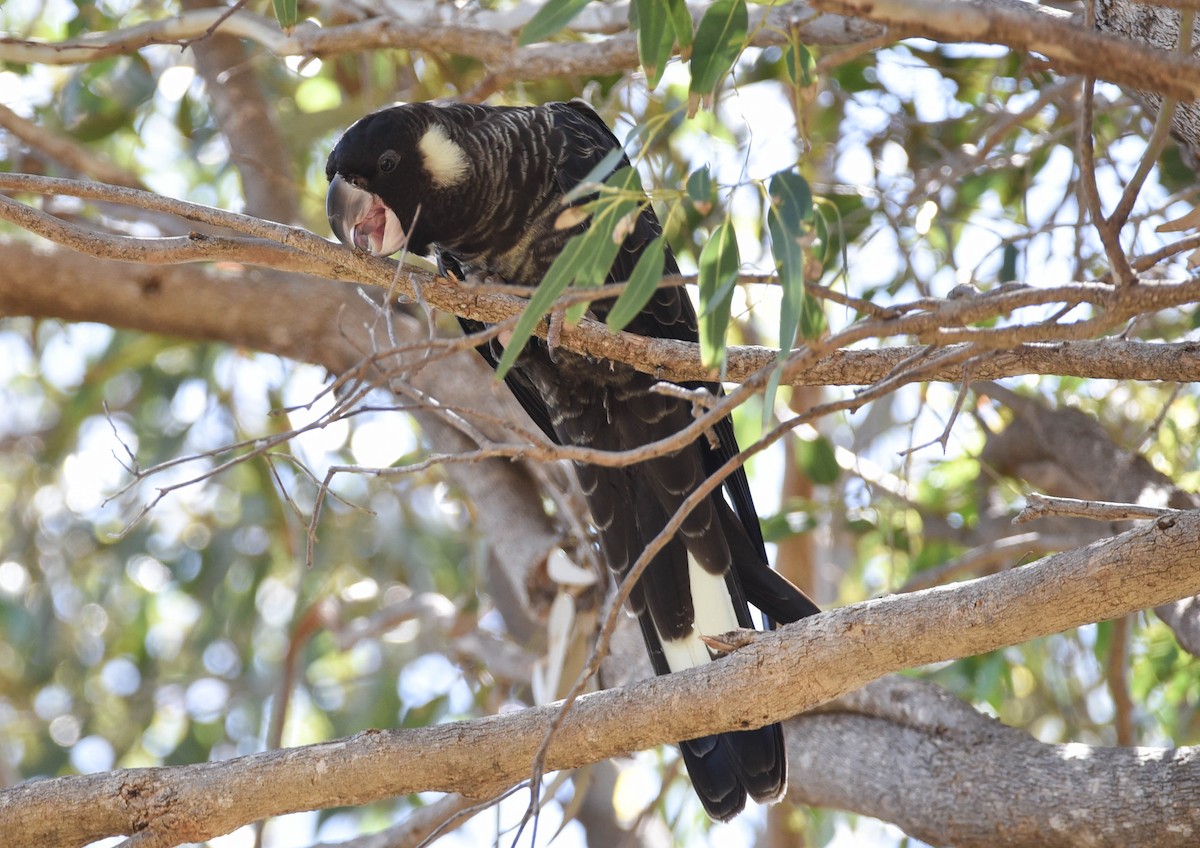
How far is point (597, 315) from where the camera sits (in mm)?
2549

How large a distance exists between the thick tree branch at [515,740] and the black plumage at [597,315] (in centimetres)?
65

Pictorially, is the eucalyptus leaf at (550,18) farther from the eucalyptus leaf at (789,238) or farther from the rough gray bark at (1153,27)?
the rough gray bark at (1153,27)

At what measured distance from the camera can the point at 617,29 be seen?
2.80 meters

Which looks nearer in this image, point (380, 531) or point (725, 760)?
point (725, 760)

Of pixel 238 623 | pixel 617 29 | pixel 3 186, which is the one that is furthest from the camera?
pixel 238 623

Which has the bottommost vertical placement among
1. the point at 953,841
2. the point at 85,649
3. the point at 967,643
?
the point at 85,649

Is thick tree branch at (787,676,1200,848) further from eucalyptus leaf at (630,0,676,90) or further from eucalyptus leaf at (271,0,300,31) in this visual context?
eucalyptus leaf at (271,0,300,31)

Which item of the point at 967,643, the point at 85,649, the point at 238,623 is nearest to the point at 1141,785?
the point at 967,643

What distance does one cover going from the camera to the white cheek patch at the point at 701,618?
254 cm

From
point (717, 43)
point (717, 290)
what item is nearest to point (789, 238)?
point (717, 290)

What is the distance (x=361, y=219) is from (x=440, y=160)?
208mm

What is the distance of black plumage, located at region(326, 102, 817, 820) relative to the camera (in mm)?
2391

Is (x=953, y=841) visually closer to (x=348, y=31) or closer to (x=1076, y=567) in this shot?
(x=1076, y=567)

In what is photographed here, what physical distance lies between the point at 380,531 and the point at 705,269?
329 cm
